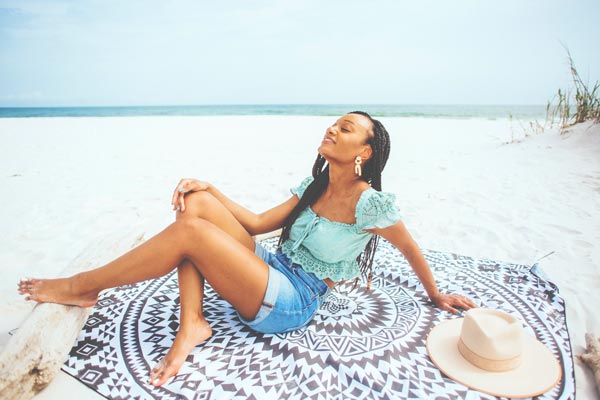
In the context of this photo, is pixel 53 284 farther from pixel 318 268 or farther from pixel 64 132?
pixel 64 132

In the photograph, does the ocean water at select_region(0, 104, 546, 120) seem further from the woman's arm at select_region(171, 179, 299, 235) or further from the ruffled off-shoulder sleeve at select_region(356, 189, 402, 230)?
the ruffled off-shoulder sleeve at select_region(356, 189, 402, 230)

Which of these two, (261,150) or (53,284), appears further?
(261,150)

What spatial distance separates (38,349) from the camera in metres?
1.78

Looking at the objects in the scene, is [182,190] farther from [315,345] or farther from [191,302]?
[315,345]

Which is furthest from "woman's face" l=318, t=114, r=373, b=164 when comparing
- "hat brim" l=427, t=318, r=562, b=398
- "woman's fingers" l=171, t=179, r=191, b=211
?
"hat brim" l=427, t=318, r=562, b=398

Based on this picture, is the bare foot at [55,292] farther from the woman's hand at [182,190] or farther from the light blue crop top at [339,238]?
the light blue crop top at [339,238]

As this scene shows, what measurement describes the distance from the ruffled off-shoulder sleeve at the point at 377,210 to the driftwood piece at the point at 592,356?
1294 mm

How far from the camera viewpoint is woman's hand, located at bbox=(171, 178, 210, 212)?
2.27m

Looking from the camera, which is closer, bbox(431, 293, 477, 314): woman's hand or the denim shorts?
the denim shorts

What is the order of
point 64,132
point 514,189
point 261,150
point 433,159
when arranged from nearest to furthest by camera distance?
point 514,189
point 433,159
point 261,150
point 64,132

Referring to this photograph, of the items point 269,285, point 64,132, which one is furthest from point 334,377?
point 64,132

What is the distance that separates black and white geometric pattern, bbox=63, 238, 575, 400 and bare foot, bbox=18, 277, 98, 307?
0.26 meters

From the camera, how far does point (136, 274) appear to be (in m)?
2.00

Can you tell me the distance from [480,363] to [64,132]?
14.9 metres
